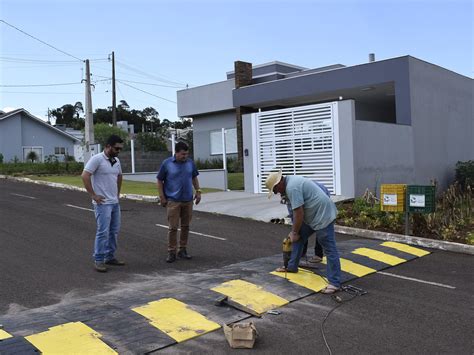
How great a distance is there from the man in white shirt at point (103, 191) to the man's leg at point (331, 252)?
118 inches

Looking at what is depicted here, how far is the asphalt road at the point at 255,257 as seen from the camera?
4668 millimetres

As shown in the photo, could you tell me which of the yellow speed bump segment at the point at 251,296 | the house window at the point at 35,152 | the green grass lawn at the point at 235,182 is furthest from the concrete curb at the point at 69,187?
the house window at the point at 35,152

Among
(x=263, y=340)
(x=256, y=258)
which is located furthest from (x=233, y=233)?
(x=263, y=340)

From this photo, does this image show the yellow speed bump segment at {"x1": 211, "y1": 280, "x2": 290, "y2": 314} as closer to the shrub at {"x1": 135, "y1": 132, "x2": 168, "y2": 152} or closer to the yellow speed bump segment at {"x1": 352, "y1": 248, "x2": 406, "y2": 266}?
the yellow speed bump segment at {"x1": 352, "y1": 248, "x2": 406, "y2": 266}

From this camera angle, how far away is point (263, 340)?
4.66m

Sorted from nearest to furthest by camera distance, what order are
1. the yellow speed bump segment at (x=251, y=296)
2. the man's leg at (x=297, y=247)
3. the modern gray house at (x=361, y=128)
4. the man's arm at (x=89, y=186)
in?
the yellow speed bump segment at (x=251, y=296) → the man's leg at (x=297, y=247) → the man's arm at (x=89, y=186) → the modern gray house at (x=361, y=128)

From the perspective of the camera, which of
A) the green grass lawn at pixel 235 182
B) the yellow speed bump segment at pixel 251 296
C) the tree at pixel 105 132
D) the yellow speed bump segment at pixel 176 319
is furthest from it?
the tree at pixel 105 132

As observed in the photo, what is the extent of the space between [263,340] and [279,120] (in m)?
12.9

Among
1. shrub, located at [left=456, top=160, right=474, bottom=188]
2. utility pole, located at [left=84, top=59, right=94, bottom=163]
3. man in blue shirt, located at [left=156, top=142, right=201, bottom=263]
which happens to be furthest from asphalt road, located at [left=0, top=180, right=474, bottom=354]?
utility pole, located at [left=84, top=59, right=94, bottom=163]

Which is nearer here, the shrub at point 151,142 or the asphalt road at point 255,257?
the asphalt road at point 255,257

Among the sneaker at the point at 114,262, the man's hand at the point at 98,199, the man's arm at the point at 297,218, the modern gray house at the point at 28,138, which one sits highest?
the modern gray house at the point at 28,138

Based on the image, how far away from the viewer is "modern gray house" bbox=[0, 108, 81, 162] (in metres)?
43.3

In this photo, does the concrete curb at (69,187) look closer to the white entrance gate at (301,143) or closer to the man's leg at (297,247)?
the white entrance gate at (301,143)

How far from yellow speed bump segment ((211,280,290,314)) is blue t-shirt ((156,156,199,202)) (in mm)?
1888
